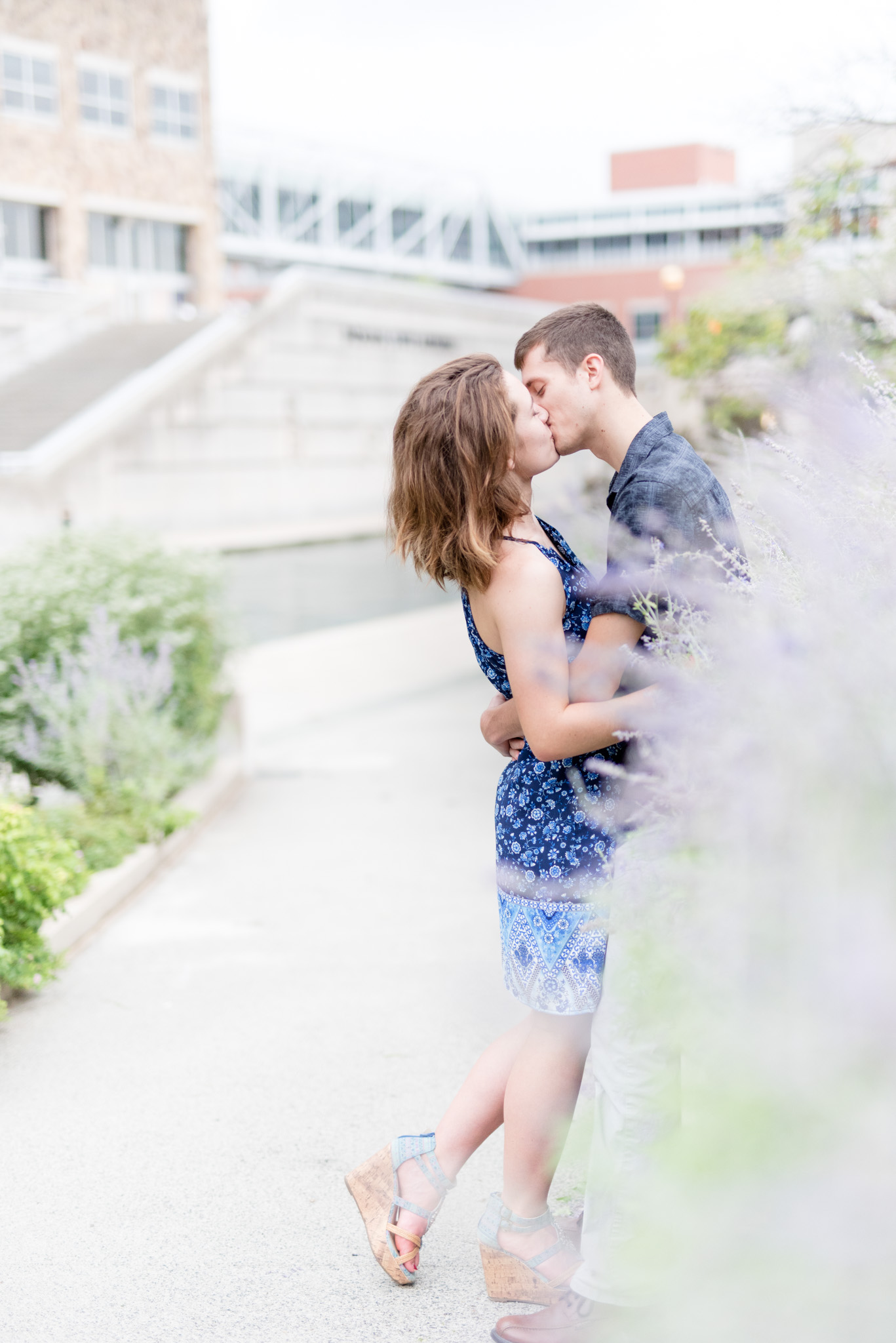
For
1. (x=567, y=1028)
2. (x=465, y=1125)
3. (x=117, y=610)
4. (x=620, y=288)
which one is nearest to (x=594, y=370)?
(x=567, y=1028)

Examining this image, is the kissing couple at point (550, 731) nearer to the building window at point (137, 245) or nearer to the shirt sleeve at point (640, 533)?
the shirt sleeve at point (640, 533)

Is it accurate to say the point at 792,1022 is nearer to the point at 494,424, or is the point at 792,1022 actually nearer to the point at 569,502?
the point at 494,424

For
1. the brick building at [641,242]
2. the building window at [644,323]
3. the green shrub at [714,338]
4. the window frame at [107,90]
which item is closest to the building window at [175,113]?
the window frame at [107,90]

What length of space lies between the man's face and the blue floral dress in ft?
0.78

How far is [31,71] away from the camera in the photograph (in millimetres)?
38562

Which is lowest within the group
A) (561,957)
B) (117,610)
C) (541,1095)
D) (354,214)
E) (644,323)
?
(541,1095)

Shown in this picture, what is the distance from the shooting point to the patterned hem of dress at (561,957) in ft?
8.22

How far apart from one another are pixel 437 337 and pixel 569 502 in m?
35.7

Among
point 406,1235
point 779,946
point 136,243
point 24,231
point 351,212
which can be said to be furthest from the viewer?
point 351,212

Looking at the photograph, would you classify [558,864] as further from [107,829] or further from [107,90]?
[107,90]

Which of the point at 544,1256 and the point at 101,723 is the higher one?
the point at 101,723

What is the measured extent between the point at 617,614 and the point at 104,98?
144 feet

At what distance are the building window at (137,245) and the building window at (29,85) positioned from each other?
3.43 metres

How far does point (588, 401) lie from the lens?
102 inches
